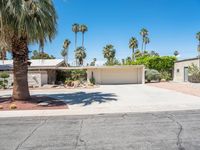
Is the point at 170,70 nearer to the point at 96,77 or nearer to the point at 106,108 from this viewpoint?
the point at 96,77

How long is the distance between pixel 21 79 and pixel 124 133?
1016 cm

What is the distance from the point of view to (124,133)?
8438 millimetres

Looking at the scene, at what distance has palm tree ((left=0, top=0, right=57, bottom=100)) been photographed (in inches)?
579

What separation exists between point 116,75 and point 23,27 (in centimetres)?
2482

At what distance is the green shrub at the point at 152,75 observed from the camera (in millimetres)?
38625

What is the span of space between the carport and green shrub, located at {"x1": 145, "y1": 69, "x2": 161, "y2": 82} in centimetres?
127

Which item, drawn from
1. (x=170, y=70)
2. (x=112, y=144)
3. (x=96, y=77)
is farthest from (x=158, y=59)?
(x=112, y=144)

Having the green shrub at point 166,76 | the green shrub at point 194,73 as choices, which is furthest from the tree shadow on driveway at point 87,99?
the green shrub at point 166,76

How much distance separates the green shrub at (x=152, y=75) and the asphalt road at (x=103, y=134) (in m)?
27.7

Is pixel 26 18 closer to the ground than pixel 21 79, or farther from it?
farther from it

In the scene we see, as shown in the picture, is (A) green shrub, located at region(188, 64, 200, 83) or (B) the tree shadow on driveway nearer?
(B) the tree shadow on driveway

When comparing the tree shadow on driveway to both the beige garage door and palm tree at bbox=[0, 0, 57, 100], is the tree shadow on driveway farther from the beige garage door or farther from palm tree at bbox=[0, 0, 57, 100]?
the beige garage door

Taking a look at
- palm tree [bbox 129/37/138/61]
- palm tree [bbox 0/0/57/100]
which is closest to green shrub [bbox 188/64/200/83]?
palm tree [bbox 0/0/57/100]

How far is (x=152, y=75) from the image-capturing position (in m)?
38.6
